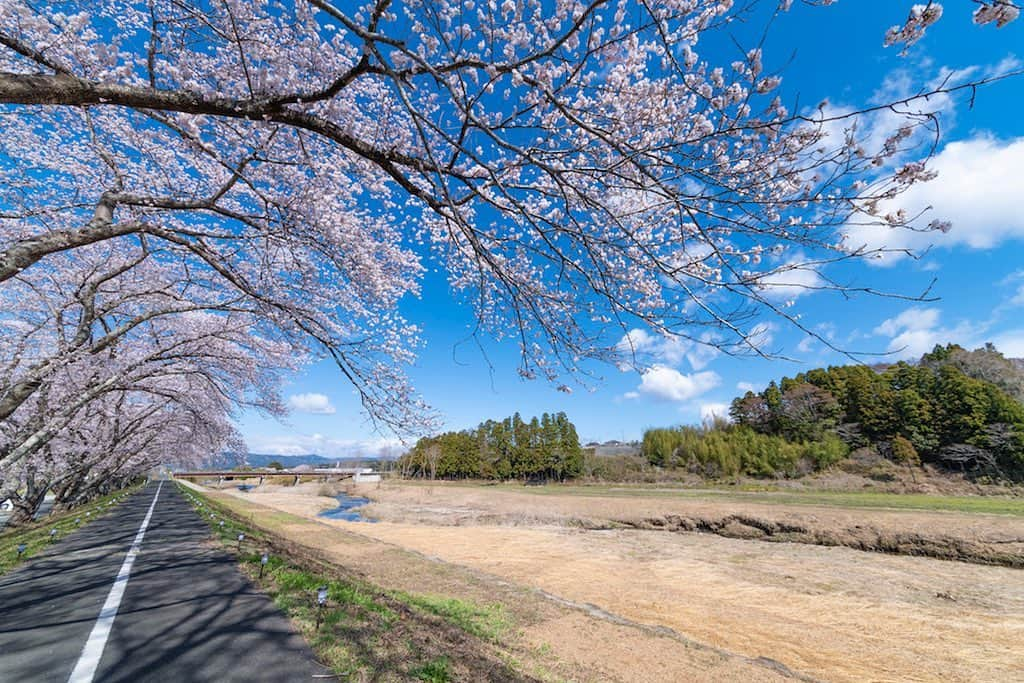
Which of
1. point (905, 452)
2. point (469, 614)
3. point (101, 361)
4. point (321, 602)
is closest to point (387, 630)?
point (321, 602)

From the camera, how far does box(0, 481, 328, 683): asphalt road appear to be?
371cm

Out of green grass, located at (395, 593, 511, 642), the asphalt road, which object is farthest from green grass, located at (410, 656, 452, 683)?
green grass, located at (395, 593, 511, 642)

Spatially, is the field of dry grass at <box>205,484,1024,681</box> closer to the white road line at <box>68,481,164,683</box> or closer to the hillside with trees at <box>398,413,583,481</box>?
the white road line at <box>68,481,164,683</box>

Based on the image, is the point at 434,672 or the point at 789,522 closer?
the point at 434,672

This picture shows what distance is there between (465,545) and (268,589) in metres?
11.4

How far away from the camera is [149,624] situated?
4.71 metres

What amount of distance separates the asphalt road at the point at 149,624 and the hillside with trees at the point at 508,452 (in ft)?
153

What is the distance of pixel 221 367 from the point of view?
10930 mm

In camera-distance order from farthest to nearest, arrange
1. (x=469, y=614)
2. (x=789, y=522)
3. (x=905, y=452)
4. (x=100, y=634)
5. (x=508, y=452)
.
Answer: (x=508, y=452)
(x=905, y=452)
(x=789, y=522)
(x=469, y=614)
(x=100, y=634)

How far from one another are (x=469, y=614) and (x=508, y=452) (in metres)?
55.3

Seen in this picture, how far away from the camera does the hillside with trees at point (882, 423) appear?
33556 millimetres

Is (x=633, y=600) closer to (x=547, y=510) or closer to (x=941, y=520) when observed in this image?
(x=941, y=520)

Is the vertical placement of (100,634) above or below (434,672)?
above

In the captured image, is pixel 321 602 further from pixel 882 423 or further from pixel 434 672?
pixel 882 423
